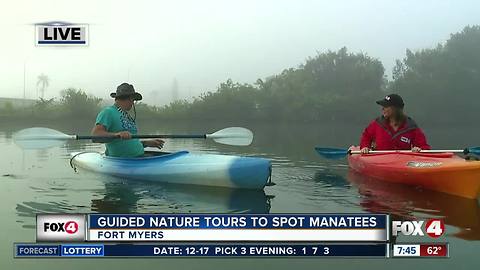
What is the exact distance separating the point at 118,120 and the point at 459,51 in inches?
2062

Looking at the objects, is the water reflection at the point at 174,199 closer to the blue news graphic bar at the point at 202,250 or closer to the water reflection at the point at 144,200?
the water reflection at the point at 144,200

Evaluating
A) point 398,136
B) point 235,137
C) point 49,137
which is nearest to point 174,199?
point 235,137

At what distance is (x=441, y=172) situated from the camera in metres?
5.82

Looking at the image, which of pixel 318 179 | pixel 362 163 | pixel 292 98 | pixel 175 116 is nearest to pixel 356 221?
pixel 318 179

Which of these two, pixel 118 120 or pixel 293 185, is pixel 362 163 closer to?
pixel 293 185

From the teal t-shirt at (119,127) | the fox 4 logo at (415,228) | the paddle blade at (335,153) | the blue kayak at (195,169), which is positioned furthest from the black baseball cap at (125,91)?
the fox 4 logo at (415,228)

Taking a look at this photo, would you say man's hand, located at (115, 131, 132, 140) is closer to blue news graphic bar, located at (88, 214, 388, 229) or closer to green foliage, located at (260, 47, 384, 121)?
blue news graphic bar, located at (88, 214, 388, 229)

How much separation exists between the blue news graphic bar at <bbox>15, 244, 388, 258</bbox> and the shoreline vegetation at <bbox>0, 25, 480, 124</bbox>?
35.9 metres

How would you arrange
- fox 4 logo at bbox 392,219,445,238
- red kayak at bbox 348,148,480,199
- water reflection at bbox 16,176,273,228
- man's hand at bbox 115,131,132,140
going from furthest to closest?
man's hand at bbox 115,131,132,140
red kayak at bbox 348,148,480,199
water reflection at bbox 16,176,273,228
fox 4 logo at bbox 392,219,445,238

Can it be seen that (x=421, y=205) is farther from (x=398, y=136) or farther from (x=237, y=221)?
(x=237, y=221)

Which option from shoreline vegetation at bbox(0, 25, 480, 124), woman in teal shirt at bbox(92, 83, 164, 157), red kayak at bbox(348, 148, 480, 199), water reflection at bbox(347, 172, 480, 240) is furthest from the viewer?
shoreline vegetation at bbox(0, 25, 480, 124)

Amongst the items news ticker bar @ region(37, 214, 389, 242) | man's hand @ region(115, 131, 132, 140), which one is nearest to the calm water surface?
news ticker bar @ region(37, 214, 389, 242)

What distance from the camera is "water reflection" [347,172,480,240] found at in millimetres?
4566

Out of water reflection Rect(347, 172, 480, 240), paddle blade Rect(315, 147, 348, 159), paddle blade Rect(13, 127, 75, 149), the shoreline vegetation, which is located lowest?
water reflection Rect(347, 172, 480, 240)
